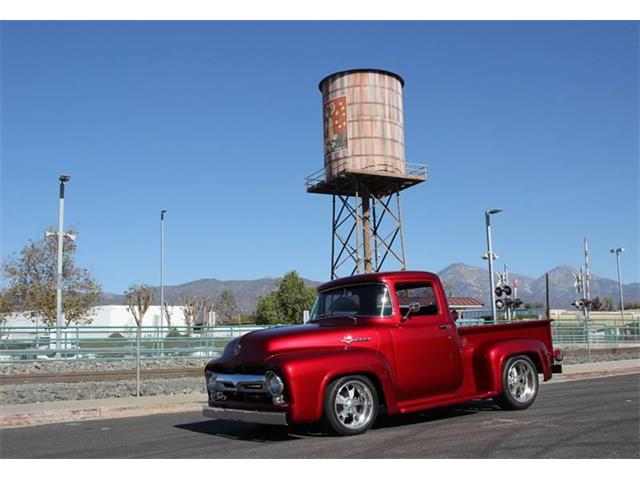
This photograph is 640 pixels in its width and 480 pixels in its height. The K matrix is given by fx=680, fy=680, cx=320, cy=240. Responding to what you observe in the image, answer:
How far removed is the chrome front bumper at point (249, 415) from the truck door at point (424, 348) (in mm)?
1680

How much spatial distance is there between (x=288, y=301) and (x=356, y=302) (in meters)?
67.5

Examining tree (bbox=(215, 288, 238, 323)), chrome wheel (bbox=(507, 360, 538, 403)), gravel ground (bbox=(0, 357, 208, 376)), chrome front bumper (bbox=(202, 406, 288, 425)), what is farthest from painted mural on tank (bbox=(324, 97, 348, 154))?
tree (bbox=(215, 288, 238, 323))

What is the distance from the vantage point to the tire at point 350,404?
772 cm

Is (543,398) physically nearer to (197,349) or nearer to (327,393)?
(327,393)

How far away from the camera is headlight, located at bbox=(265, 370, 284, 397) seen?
298 inches

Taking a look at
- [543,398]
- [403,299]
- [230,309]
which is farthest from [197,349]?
[230,309]

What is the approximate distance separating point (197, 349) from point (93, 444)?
19.5m

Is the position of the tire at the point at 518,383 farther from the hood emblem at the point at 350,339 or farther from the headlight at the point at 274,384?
the headlight at the point at 274,384

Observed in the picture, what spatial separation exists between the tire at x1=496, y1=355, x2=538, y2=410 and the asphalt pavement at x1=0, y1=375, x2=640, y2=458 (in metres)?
0.18

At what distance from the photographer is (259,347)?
8.02 m

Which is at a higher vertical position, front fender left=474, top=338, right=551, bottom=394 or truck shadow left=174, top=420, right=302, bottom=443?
front fender left=474, top=338, right=551, bottom=394

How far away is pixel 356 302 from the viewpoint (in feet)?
29.3

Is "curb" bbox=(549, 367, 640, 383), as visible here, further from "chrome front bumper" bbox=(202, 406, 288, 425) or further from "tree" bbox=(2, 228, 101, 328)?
"tree" bbox=(2, 228, 101, 328)

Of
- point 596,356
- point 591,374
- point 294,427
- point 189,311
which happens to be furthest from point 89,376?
point 189,311
